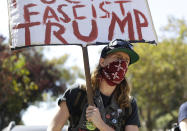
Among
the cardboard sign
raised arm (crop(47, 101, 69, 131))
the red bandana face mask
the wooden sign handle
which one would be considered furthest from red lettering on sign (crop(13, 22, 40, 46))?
the red bandana face mask

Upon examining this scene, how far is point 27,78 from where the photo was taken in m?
18.9

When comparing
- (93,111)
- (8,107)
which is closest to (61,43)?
(93,111)

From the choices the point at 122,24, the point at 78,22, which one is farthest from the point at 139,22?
the point at 78,22

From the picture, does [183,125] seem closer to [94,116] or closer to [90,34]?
[94,116]

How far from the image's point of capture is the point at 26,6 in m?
3.47

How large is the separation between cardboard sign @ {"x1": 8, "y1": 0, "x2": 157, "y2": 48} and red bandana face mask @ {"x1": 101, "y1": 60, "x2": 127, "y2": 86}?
0.28 metres

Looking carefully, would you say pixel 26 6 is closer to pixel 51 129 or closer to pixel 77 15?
pixel 77 15

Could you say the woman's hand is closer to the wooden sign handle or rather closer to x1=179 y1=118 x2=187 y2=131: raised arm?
the wooden sign handle

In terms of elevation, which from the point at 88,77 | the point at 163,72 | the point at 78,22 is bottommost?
the point at 163,72

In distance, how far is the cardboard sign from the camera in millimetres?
3385

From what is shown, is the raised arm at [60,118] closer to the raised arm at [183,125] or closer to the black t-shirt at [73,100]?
the black t-shirt at [73,100]

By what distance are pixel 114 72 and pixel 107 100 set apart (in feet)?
0.83

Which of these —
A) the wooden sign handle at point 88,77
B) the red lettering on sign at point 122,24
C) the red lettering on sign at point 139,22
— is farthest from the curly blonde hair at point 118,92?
the red lettering on sign at point 139,22

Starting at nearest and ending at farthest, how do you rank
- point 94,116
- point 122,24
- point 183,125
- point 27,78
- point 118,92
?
point 94,116
point 118,92
point 122,24
point 183,125
point 27,78
